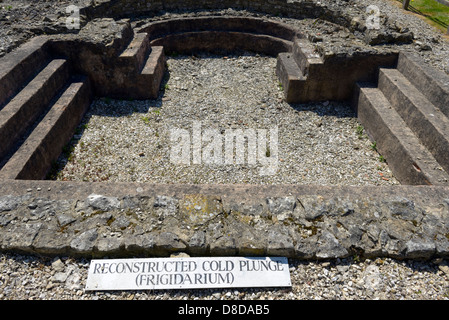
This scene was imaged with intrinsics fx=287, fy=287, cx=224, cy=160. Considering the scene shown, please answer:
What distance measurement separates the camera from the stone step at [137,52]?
6.60 m

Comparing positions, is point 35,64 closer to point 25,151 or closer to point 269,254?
point 25,151

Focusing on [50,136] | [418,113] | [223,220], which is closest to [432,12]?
[418,113]

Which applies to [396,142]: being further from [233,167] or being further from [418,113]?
[233,167]

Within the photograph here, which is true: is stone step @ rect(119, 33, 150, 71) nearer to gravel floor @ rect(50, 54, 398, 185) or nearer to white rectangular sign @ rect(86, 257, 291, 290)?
gravel floor @ rect(50, 54, 398, 185)

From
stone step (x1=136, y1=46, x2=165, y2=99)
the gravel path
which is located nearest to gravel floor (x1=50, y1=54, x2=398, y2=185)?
the gravel path

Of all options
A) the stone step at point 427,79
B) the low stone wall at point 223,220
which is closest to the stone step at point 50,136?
the low stone wall at point 223,220

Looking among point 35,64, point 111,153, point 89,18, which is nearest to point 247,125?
point 111,153

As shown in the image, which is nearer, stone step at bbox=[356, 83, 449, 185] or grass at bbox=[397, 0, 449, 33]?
stone step at bbox=[356, 83, 449, 185]

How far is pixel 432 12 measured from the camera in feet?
34.0

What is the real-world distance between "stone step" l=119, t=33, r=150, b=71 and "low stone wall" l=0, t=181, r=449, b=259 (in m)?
3.83

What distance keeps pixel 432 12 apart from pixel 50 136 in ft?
42.0

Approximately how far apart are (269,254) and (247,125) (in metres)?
3.64

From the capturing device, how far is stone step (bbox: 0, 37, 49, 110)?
5172 mm

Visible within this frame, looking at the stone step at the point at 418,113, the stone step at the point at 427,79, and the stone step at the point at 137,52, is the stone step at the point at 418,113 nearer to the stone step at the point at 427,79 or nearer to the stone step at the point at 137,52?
the stone step at the point at 427,79
